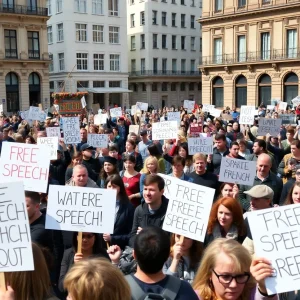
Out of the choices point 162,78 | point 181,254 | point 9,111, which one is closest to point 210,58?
point 162,78

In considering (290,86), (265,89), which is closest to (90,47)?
(265,89)

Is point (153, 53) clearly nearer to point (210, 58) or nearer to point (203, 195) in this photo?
point (210, 58)

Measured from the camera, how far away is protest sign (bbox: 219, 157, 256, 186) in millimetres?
6906

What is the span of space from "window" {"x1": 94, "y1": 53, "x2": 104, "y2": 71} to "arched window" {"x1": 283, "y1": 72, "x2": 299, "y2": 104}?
2506 centimetres

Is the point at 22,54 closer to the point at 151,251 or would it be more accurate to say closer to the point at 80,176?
the point at 80,176

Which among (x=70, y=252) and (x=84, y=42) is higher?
(x=84, y=42)

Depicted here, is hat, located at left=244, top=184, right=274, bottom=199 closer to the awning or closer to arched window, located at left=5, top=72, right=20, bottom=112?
arched window, located at left=5, top=72, right=20, bottom=112

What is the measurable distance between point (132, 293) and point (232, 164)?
4.20 metres

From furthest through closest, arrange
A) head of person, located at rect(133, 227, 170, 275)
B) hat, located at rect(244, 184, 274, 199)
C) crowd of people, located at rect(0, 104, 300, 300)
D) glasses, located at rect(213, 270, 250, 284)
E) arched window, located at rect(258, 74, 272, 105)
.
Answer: arched window, located at rect(258, 74, 272, 105)
hat, located at rect(244, 184, 274, 199)
head of person, located at rect(133, 227, 170, 275)
glasses, located at rect(213, 270, 250, 284)
crowd of people, located at rect(0, 104, 300, 300)

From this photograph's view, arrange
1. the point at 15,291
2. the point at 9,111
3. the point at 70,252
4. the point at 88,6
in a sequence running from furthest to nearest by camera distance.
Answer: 1. the point at 88,6
2. the point at 9,111
3. the point at 70,252
4. the point at 15,291

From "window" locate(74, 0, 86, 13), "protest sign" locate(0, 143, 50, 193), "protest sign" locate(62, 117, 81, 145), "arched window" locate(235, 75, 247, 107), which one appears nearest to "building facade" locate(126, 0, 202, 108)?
"window" locate(74, 0, 86, 13)

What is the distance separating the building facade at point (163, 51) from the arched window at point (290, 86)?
24556 mm

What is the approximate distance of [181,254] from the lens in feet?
14.1

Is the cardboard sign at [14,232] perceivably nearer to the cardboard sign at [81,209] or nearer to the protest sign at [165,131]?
the cardboard sign at [81,209]
